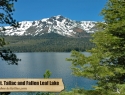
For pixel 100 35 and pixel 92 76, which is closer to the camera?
pixel 92 76

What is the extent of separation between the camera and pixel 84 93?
23.9 ft

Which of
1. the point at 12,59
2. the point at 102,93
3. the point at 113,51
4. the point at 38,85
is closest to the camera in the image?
the point at 38,85

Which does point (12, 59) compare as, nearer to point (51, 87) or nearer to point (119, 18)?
point (119, 18)

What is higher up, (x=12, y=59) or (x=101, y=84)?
(x=12, y=59)

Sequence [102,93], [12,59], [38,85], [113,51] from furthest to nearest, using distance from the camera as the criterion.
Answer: [12,59] → [113,51] → [102,93] → [38,85]

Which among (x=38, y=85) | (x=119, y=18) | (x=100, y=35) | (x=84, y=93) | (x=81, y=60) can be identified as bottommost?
(x=84, y=93)

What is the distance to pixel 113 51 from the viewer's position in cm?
770

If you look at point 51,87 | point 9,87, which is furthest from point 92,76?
point 9,87

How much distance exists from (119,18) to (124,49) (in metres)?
1.26

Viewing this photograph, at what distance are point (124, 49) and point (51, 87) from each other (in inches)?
123

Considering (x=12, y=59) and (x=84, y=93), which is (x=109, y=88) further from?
(x=12, y=59)

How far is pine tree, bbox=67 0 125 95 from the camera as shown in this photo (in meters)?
7.12

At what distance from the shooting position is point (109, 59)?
26.7 ft

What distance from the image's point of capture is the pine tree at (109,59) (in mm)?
7117
